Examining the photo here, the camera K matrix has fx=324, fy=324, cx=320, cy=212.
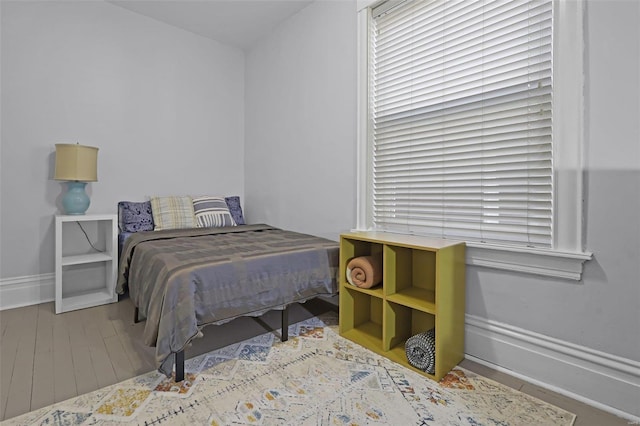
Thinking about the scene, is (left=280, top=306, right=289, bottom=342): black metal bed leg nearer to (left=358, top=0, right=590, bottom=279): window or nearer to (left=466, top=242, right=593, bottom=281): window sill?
(left=358, top=0, right=590, bottom=279): window

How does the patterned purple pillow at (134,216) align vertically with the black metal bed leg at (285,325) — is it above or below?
above

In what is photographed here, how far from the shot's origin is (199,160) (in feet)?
12.0

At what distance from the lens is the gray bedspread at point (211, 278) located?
60.7 inches

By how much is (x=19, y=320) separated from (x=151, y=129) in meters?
1.96

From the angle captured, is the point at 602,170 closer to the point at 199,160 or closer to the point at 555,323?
the point at 555,323

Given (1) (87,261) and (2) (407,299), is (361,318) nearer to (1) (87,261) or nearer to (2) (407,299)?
(2) (407,299)

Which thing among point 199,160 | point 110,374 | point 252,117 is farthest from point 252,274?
point 252,117

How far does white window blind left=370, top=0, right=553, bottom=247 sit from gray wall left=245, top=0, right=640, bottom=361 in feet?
0.61

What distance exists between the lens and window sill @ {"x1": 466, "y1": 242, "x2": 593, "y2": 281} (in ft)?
4.86

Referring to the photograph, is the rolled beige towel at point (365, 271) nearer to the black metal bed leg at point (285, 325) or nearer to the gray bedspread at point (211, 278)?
the gray bedspread at point (211, 278)

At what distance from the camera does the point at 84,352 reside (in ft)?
6.19

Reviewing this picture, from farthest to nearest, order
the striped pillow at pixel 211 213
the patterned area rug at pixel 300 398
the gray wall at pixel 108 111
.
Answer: the striped pillow at pixel 211 213, the gray wall at pixel 108 111, the patterned area rug at pixel 300 398

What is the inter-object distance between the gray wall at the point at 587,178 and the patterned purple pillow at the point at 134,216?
1.54m

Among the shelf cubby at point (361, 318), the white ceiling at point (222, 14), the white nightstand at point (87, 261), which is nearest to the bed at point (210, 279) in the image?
the shelf cubby at point (361, 318)
